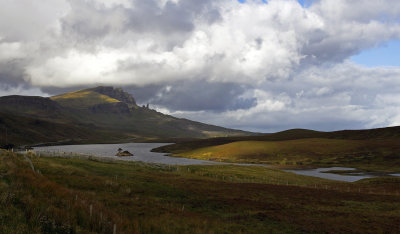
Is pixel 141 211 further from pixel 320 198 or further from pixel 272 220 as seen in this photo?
pixel 320 198

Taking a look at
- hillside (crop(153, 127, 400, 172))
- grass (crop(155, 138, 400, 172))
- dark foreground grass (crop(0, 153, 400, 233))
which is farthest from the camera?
hillside (crop(153, 127, 400, 172))

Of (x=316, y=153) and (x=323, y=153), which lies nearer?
(x=323, y=153)

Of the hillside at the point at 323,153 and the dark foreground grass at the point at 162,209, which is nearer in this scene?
the dark foreground grass at the point at 162,209

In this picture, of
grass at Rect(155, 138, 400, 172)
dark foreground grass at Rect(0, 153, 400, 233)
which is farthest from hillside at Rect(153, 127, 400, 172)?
dark foreground grass at Rect(0, 153, 400, 233)

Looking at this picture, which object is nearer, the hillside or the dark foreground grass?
the dark foreground grass

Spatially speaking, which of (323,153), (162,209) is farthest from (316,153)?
(162,209)

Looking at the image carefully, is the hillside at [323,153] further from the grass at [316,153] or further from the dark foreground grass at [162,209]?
the dark foreground grass at [162,209]

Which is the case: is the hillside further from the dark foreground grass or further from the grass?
the dark foreground grass

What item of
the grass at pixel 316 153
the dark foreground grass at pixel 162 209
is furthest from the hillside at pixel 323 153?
the dark foreground grass at pixel 162 209

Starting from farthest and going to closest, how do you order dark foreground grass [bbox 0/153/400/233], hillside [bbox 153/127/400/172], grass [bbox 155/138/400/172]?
hillside [bbox 153/127/400/172] → grass [bbox 155/138/400/172] → dark foreground grass [bbox 0/153/400/233]

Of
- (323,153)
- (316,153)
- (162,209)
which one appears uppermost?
(323,153)

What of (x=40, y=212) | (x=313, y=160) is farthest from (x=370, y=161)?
(x=40, y=212)

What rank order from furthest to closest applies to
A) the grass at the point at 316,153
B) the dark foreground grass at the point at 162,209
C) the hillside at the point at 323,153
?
the hillside at the point at 323,153
the grass at the point at 316,153
the dark foreground grass at the point at 162,209

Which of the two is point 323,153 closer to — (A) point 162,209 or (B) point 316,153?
(B) point 316,153
